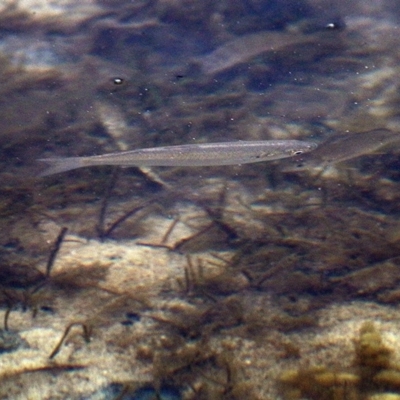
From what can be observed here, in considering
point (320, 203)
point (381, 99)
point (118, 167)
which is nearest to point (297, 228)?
point (320, 203)

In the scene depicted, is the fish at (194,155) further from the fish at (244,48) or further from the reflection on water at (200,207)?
the fish at (244,48)

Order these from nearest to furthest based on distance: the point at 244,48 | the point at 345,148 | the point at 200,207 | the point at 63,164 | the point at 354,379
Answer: the point at 354,379
the point at 63,164
the point at 200,207
the point at 345,148
the point at 244,48

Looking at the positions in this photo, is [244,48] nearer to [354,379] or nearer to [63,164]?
[63,164]

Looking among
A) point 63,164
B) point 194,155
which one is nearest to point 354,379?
point 194,155

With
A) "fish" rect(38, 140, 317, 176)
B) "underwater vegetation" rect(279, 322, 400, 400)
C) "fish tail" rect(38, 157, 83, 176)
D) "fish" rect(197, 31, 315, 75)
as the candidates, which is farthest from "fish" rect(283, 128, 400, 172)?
"underwater vegetation" rect(279, 322, 400, 400)

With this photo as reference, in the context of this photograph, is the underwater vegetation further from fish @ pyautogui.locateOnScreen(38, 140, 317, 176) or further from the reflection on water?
fish @ pyautogui.locateOnScreen(38, 140, 317, 176)

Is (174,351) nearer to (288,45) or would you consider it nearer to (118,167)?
(118,167)
